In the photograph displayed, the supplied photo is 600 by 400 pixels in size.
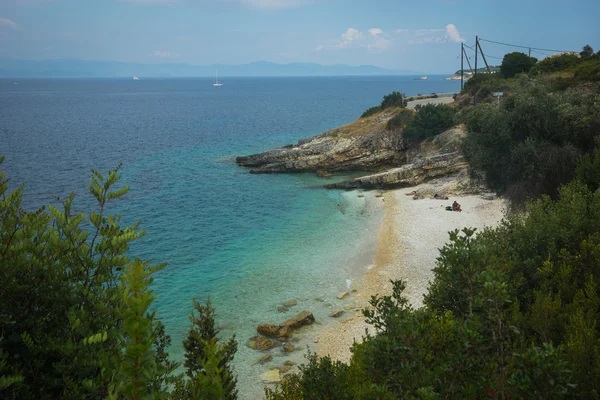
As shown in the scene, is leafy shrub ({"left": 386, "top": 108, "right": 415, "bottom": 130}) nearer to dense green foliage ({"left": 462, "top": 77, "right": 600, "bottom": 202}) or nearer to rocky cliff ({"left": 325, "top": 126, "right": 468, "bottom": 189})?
rocky cliff ({"left": 325, "top": 126, "right": 468, "bottom": 189})

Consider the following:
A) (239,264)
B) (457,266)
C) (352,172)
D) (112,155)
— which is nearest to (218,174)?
(352,172)

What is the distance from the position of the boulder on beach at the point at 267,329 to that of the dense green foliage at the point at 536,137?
53.1ft

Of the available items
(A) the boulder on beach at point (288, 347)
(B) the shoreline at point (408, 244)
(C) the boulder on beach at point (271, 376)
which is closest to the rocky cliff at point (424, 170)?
(B) the shoreline at point (408, 244)

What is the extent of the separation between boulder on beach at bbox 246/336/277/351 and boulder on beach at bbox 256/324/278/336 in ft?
1.57

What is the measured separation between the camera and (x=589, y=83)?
3906 cm

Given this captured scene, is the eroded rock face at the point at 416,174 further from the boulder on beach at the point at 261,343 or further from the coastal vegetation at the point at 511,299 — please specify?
the boulder on beach at the point at 261,343

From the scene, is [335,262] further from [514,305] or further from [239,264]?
[514,305]

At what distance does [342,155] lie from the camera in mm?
58438

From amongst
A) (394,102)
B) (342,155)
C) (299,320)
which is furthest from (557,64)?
(299,320)

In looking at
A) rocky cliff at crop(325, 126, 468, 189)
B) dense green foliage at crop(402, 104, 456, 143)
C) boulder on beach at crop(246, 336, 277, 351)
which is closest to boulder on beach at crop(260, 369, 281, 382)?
boulder on beach at crop(246, 336, 277, 351)

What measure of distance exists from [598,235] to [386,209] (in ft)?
89.3

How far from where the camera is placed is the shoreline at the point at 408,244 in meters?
21.7

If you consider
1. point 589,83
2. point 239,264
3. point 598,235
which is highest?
point 589,83

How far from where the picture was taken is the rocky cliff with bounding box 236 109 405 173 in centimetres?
5738
